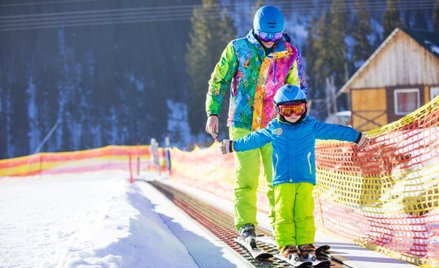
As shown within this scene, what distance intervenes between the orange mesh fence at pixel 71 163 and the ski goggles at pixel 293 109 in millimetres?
21244

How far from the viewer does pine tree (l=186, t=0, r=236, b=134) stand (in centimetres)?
5656

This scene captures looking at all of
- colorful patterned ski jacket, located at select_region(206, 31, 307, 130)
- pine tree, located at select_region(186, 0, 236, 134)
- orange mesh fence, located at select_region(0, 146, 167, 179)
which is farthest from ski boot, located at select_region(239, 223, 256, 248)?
pine tree, located at select_region(186, 0, 236, 134)

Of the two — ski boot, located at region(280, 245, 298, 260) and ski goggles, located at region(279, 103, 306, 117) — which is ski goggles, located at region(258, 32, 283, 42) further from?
ski boot, located at region(280, 245, 298, 260)

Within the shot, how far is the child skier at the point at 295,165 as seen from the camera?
364cm

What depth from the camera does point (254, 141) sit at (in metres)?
3.95

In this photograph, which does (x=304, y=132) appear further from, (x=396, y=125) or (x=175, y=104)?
(x=175, y=104)

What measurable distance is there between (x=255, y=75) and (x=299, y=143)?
97cm

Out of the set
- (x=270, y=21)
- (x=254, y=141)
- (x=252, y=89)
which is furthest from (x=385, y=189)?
(x=270, y=21)

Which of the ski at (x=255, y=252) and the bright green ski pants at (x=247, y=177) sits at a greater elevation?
the bright green ski pants at (x=247, y=177)

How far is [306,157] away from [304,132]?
20cm

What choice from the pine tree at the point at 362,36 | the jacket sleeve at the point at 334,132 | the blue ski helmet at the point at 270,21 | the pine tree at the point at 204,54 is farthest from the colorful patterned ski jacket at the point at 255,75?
the pine tree at the point at 362,36

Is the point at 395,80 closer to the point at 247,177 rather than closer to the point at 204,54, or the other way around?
the point at 247,177

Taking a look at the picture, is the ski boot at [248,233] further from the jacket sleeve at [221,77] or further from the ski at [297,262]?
the jacket sleeve at [221,77]

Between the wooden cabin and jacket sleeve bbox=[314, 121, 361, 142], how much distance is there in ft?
93.8
